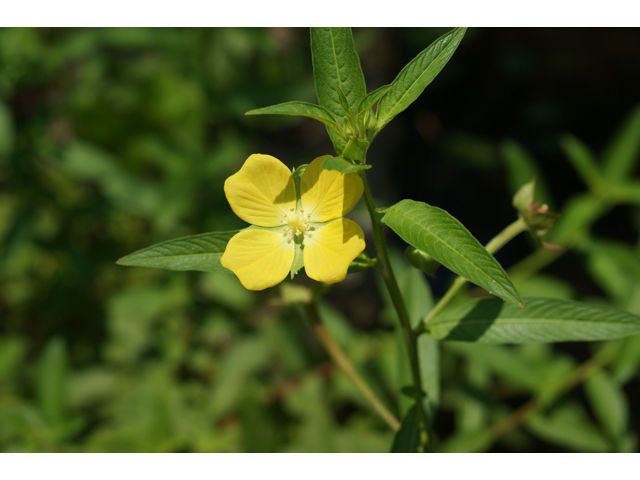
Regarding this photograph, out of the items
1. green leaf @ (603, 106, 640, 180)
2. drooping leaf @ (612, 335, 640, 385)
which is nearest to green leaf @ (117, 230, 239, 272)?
drooping leaf @ (612, 335, 640, 385)

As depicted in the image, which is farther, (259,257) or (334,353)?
(334,353)

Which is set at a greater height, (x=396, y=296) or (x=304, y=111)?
(x=304, y=111)

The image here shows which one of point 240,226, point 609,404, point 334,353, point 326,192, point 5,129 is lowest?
point 609,404

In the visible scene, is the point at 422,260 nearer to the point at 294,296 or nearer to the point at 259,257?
the point at 259,257

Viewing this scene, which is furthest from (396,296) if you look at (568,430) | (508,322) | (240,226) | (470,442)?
(240,226)

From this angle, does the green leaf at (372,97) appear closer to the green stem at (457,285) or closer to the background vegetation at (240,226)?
the green stem at (457,285)

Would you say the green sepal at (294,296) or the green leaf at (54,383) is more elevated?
the green sepal at (294,296)

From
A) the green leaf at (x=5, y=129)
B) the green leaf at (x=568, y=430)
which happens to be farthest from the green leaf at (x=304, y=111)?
the green leaf at (x=5, y=129)
